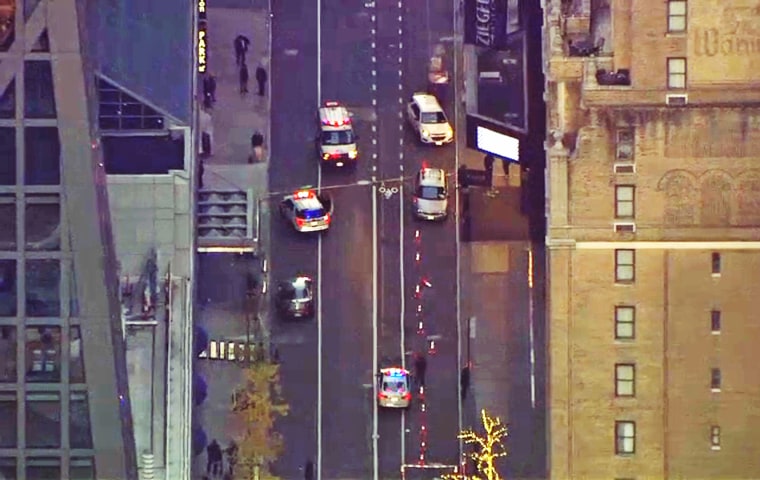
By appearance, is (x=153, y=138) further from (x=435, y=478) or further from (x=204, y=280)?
(x=435, y=478)

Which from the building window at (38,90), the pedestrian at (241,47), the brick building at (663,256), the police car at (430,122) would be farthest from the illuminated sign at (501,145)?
the building window at (38,90)

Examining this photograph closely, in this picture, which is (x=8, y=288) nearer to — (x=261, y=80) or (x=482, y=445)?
(x=482, y=445)

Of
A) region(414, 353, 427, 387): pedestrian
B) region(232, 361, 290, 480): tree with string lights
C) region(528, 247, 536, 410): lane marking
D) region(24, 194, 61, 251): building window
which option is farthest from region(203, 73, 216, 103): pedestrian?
region(24, 194, 61, 251): building window

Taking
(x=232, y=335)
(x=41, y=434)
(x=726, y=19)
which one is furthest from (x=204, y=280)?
(x=41, y=434)

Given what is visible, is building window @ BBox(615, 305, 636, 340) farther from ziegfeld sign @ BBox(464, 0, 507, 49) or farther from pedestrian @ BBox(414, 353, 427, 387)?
ziegfeld sign @ BBox(464, 0, 507, 49)

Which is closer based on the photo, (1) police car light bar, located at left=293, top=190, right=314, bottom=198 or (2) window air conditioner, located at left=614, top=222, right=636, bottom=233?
(2) window air conditioner, located at left=614, top=222, right=636, bottom=233

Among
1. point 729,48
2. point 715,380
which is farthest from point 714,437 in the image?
point 729,48
